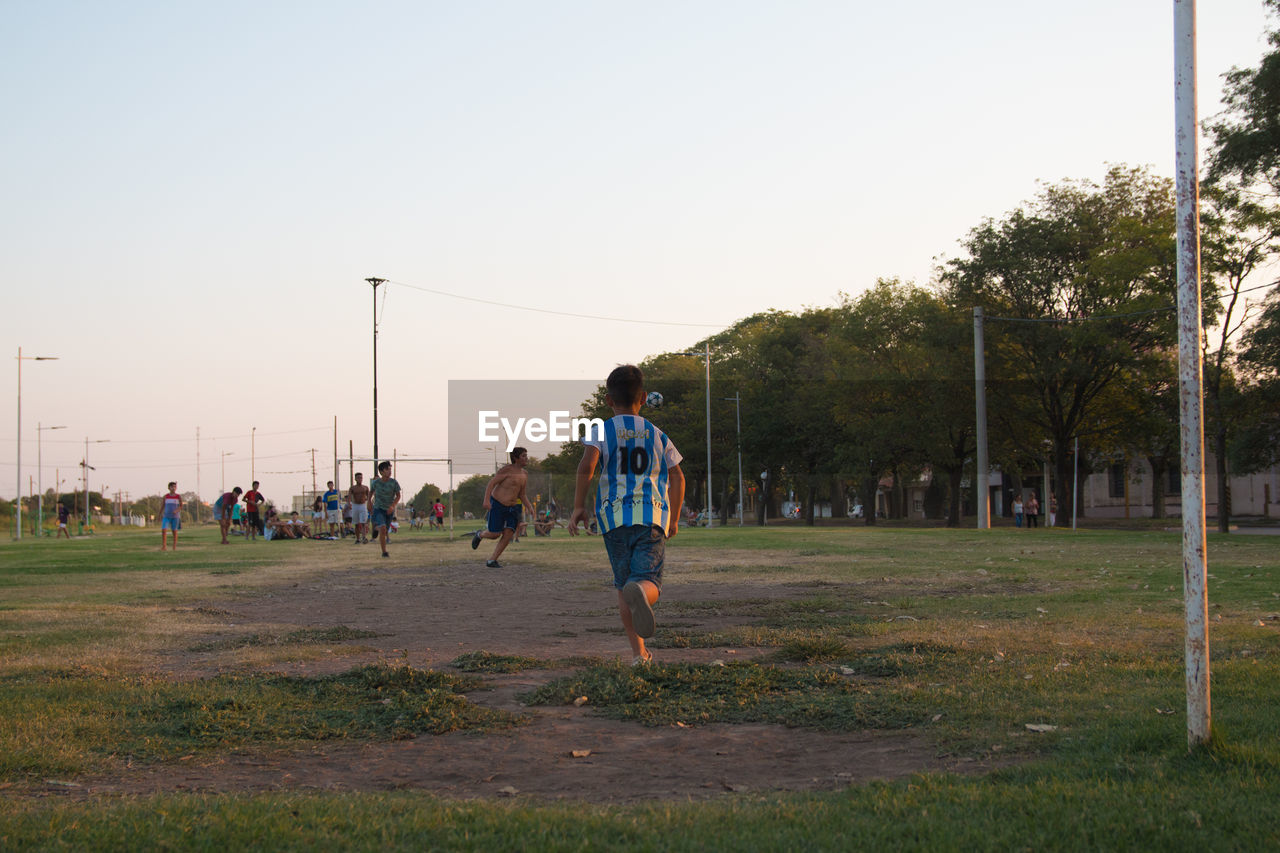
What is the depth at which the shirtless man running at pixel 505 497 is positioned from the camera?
18.3 metres

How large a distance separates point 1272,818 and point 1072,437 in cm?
4409

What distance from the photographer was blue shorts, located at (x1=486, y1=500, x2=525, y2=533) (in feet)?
62.2

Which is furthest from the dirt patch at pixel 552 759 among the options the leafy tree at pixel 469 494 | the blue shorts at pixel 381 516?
the leafy tree at pixel 469 494

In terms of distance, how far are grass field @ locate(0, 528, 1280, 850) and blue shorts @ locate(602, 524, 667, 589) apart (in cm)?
59

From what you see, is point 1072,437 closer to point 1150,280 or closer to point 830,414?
point 1150,280

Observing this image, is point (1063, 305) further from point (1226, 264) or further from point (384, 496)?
point (384, 496)

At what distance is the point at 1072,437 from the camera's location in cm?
4494

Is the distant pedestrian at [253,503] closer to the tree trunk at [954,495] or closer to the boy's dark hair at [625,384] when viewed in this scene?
the boy's dark hair at [625,384]

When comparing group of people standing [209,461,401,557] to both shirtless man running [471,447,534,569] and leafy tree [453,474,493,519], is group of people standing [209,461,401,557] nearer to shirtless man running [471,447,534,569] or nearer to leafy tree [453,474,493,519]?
shirtless man running [471,447,534,569]

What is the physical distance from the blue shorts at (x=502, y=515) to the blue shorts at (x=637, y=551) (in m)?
11.9

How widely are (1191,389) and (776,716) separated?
2.50 meters

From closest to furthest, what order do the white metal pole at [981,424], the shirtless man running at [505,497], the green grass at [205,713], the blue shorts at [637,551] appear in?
the green grass at [205,713], the blue shorts at [637,551], the shirtless man running at [505,497], the white metal pole at [981,424]

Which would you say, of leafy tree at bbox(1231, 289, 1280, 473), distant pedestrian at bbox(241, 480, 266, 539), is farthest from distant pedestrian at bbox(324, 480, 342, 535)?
leafy tree at bbox(1231, 289, 1280, 473)

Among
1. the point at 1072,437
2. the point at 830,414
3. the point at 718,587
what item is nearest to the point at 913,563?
the point at 718,587
